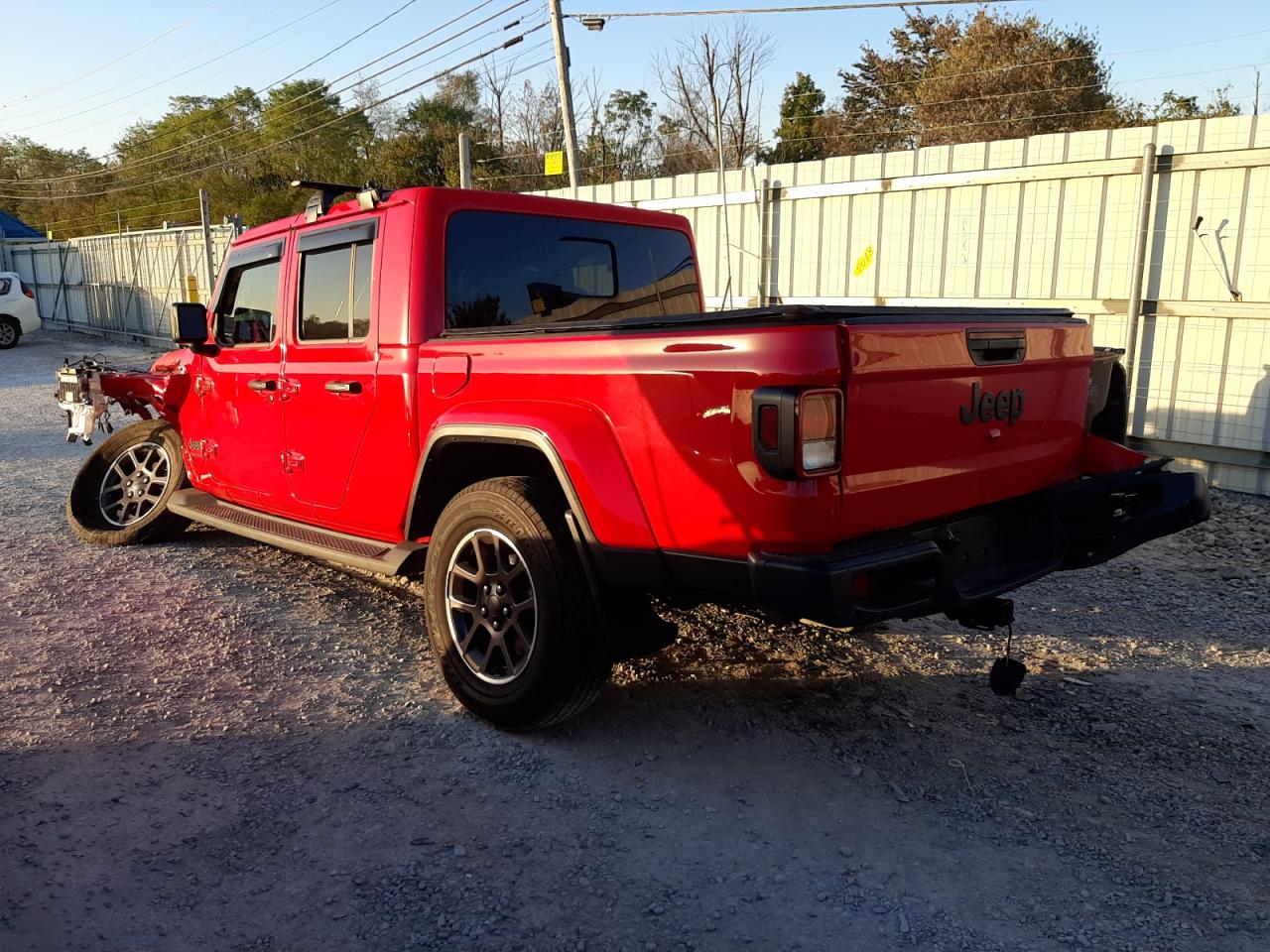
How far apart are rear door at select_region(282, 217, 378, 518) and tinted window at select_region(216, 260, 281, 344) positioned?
1.02ft

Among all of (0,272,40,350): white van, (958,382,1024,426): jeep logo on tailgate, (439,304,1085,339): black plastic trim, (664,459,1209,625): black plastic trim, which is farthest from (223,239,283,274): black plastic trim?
(0,272,40,350): white van

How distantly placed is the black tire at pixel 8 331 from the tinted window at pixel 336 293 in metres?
22.3

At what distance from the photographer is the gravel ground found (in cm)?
247

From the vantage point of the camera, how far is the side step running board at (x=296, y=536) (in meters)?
3.92

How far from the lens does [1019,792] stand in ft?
10.1

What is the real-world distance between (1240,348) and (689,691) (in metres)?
5.65

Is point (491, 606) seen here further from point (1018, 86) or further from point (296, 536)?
point (1018, 86)

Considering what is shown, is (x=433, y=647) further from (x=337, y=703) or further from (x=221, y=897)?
(x=221, y=897)

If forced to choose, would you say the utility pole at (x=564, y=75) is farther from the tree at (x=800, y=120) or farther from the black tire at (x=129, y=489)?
the tree at (x=800, y=120)

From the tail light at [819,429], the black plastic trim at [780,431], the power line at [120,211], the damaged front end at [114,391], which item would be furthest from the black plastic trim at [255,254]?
the power line at [120,211]

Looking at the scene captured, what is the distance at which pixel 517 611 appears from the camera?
3406mm

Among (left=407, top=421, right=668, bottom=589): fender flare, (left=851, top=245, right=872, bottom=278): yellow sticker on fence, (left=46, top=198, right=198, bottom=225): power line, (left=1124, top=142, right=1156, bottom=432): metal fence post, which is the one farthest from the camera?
(left=46, top=198, right=198, bottom=225): power line

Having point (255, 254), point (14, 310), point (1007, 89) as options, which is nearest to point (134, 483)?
point (255, 254)

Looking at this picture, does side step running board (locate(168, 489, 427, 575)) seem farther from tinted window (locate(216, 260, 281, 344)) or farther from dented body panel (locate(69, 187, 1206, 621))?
tinted window (locate(216, 260, 281, 344))
